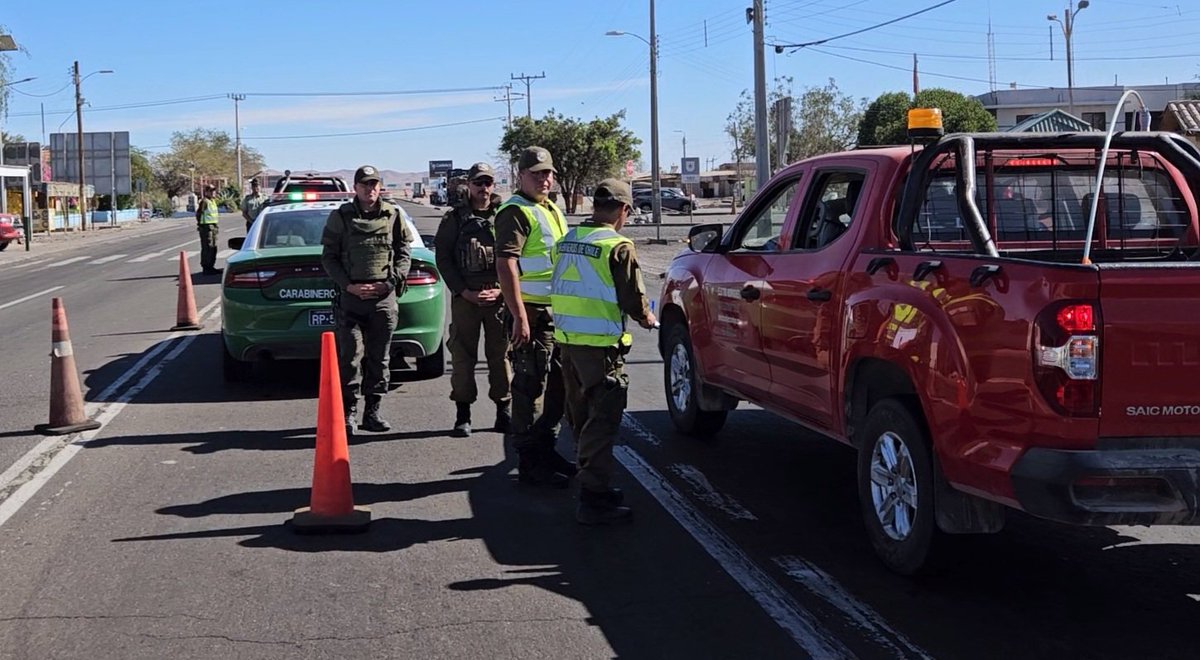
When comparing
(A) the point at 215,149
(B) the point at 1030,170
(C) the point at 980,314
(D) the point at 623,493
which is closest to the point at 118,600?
(D) the point at 623,493

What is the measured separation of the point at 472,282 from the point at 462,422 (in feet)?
3.46

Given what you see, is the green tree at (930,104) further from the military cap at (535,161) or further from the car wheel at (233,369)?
the military cap at (535,161)

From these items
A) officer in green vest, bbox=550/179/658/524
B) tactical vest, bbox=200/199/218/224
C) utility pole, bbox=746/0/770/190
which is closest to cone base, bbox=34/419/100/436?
officer in green vest, bbox=550/179/658/524

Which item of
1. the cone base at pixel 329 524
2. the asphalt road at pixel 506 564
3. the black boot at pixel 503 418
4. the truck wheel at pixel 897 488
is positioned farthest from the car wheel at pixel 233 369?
the truck wheel at pixel 897 488

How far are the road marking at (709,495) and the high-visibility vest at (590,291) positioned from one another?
103 cm

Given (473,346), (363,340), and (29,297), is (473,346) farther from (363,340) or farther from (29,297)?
(29,297)

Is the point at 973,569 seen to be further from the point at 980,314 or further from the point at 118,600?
the point at 118,600

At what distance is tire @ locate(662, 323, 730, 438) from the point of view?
814 cm

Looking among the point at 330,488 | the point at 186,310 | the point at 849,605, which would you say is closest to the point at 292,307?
the point at 330,488

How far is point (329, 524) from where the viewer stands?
20.2 ft

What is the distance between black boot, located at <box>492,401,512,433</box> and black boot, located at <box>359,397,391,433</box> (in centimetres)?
79

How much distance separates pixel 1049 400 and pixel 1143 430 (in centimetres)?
35

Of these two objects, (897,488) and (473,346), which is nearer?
(897,488)

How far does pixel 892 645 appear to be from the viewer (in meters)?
4.53
